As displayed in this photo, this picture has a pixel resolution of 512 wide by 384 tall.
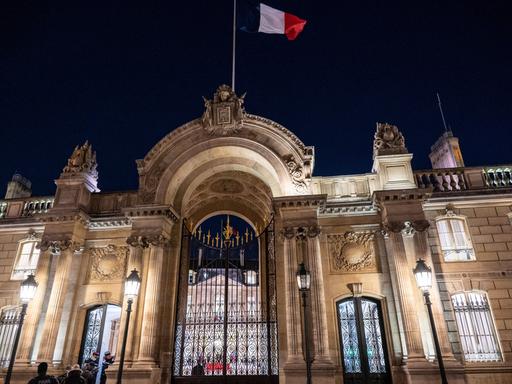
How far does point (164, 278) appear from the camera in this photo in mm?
18625

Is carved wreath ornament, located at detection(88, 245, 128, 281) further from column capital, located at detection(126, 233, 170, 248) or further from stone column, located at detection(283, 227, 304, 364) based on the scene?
stone column, located at detection(283, 227, 304, 364)

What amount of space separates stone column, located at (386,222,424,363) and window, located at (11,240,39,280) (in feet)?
58.5

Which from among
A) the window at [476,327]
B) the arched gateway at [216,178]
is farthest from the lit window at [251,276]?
the window at [476,327]

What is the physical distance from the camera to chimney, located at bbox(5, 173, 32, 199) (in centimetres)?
2600

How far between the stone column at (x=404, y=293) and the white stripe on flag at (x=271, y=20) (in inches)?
508

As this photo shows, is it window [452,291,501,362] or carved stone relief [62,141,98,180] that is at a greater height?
carved stone relief [62,141,98,180]

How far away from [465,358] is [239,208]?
15.8m

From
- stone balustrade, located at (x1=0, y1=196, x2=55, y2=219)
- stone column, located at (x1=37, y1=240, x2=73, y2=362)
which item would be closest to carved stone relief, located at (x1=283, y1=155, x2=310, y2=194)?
stone column, located at (x1=37, y1=240, x2=73, y2=362)

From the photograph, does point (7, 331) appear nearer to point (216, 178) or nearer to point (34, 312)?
point (34, 312)

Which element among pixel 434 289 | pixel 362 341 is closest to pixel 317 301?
pixel 362 341

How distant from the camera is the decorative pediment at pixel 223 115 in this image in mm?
20469

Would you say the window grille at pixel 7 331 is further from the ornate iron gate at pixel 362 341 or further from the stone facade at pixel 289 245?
the ornate iron gate at pixel 362 341

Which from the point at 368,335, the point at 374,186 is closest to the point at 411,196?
the point at 374,186

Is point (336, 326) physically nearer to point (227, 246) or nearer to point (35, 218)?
point (227, 246)
